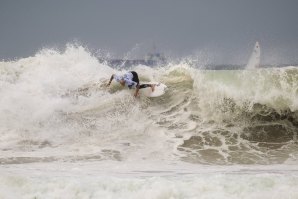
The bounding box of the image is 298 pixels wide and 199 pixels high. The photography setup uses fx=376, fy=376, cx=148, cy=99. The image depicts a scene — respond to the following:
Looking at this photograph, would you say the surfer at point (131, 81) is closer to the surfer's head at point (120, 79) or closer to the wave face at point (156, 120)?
the surfer's head at point (120, 79)

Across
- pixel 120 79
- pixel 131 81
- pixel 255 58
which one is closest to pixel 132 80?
pixel 131 81

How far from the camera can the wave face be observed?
8.95 meters

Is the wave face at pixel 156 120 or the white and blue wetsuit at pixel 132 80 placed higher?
the white and blue wetsuit at pixel 132 80

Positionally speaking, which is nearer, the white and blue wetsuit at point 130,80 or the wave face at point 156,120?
the wave face at point 156,120

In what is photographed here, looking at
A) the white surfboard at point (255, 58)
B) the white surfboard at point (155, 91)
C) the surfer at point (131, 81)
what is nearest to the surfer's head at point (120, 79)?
the surfer at point (131, 81)

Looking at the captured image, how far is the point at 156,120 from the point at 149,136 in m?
1.70

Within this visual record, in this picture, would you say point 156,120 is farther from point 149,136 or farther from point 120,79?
point 120,79


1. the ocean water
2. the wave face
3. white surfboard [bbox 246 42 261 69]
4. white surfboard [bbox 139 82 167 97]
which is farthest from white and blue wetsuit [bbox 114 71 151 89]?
white surfboard [bbox 246 42 261 69]

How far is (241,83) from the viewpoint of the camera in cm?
1385

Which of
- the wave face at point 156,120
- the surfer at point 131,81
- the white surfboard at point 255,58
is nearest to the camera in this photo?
the wave face at point 156,120

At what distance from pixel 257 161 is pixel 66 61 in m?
13.1

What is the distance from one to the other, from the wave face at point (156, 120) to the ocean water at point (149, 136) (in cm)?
3

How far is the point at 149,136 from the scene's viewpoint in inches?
413

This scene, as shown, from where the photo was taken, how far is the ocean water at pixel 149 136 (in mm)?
5723
